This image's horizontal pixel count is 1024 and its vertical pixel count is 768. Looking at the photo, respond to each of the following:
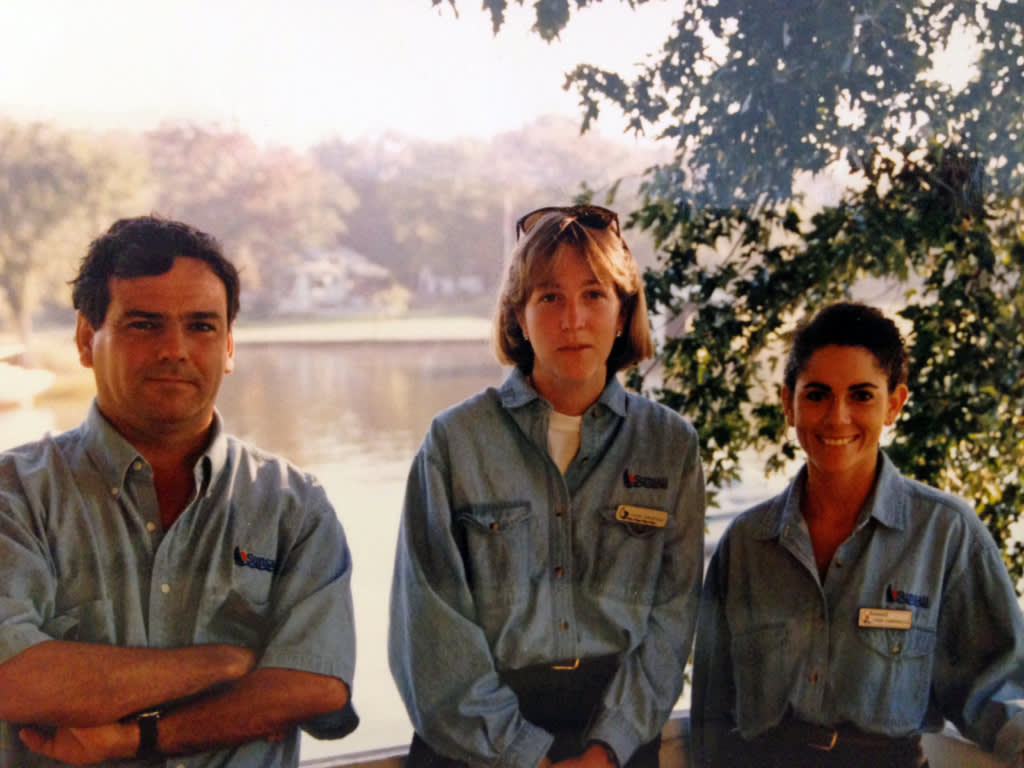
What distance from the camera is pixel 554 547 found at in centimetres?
190

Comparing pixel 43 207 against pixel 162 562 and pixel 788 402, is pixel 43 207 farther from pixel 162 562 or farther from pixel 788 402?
pixel 788 402

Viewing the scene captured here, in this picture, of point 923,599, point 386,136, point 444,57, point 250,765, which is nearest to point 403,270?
point 386,136

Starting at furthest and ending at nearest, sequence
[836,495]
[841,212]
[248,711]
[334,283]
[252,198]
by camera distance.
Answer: [841,212], [334,283], [252,198], [836,495], [248,711]

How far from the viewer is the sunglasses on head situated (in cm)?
191

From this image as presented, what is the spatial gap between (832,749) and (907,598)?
0.33m

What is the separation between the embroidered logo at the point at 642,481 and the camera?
193 centimetres

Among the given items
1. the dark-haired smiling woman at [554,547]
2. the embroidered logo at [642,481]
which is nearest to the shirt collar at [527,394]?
the dark-haired smiling woman at [554,547]

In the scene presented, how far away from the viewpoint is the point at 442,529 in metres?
1.84


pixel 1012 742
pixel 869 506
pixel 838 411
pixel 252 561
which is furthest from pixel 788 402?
pixel 252 561

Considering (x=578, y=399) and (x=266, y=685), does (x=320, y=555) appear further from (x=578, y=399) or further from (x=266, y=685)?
(x=578, y=399)

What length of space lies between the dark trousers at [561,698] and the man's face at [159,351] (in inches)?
30.4

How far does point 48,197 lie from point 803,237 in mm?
1738

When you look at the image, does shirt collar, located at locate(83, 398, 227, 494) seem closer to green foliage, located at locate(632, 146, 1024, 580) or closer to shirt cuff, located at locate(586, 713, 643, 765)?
shirt cuff, located at locate(586, 713, 643, 765)

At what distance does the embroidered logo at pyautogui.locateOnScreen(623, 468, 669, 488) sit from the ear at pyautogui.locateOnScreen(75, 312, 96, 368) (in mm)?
1027
